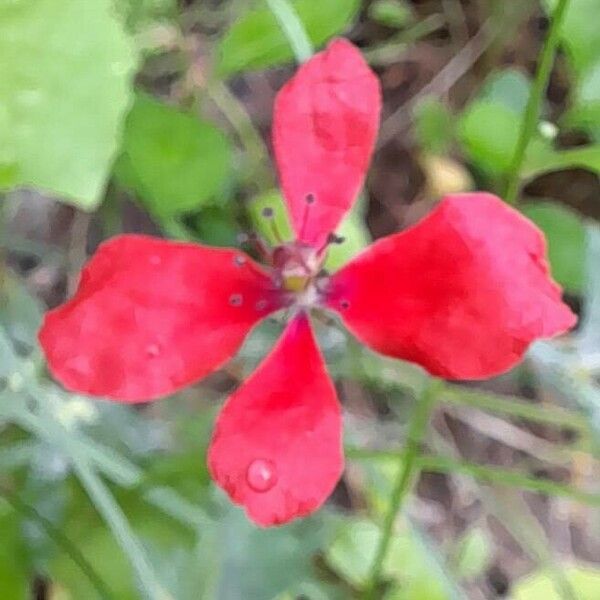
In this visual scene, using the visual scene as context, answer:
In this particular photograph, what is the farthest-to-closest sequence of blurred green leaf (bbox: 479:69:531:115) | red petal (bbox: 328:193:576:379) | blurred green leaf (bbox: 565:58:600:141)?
1. blurred green leaf (bbox: 479:69:531:115)
2. blurred green leaf (bbox: 565:58:600:141)
3. red petal (bbox: 328:193:576:379)

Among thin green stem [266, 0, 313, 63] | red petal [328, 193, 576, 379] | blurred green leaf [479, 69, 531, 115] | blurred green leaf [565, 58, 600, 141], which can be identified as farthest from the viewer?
blurred green leaf [479, 69, 531, 115]

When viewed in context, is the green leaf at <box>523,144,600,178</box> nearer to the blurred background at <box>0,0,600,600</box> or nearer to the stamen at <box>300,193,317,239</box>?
the blurred background at <box>0,0,600,600</box>

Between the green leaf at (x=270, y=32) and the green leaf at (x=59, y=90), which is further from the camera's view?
the green leaf at (x=270, y=32)

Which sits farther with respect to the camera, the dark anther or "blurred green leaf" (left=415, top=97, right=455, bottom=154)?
"blurred green leaf" (left=415, top=97, right=455, bottom=154)

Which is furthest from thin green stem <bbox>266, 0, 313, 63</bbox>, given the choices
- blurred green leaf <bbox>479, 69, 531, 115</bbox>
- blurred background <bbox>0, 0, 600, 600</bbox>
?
blurred green leaf <bbox>479, 69, 531, 115</bbox>

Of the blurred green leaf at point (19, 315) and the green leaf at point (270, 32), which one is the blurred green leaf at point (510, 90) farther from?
the blurred green leaf at point (19, 315)

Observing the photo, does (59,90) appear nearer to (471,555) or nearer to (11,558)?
(11,558)

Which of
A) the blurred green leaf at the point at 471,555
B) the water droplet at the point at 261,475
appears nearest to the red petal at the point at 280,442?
the water droplet at the point at 261,475

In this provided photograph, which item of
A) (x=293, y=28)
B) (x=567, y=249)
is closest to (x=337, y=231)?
(x=293, y=28)
